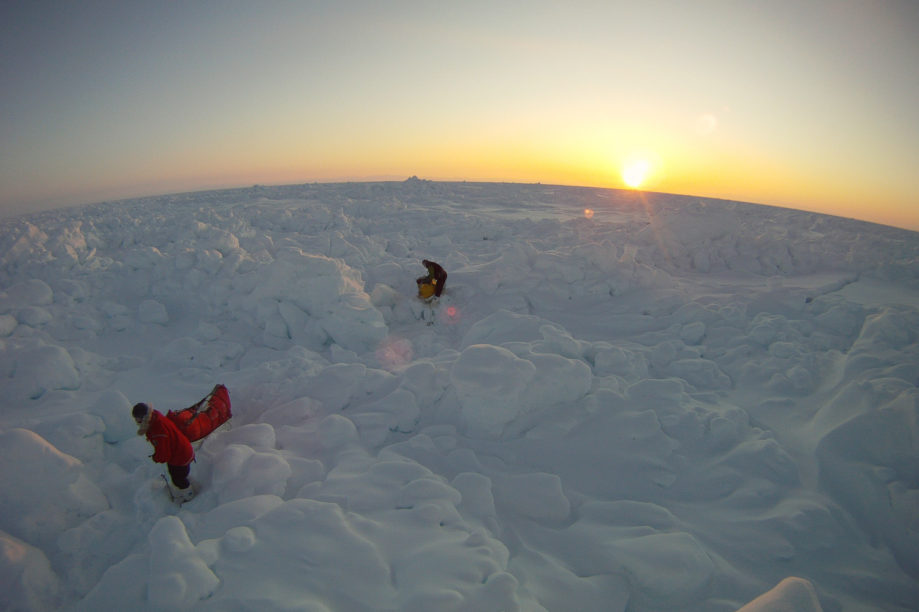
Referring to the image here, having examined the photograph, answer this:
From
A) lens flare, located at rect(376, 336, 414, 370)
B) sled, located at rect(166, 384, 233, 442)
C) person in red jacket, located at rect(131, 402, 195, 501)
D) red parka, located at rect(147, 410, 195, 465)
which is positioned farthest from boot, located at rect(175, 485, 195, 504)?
lens flare, located at rect(376, 336, 414, 370)

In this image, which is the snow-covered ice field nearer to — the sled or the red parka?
the sled

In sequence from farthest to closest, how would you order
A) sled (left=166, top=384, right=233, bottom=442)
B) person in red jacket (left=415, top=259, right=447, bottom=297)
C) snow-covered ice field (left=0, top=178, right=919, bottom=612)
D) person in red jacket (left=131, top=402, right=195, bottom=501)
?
person in red jacket (left=415, top=259, right=447, bottom=297) → sled (left=166, top=384, right=233, bottom=442) → person in red jacket (left=131, top=402, right=195, bottom=501) → snow-covered ice field (left=0, top=178, right=919, bottom=612)

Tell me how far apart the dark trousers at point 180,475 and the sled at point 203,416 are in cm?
34

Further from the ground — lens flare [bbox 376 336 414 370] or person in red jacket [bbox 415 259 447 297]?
person in red jacket [bbox 415 259 447 297]

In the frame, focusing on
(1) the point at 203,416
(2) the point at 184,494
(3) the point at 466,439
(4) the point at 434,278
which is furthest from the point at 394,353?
(2) the point at 184,494

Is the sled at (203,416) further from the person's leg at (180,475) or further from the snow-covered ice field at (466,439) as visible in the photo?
the person's leg at (180,475)

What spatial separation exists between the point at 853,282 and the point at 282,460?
917 cm

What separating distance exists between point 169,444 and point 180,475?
27cm

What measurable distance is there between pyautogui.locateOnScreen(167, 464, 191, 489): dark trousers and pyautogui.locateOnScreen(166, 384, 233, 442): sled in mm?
339

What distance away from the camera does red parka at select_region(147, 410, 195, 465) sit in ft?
8.70

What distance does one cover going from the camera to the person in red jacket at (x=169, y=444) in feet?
8.58

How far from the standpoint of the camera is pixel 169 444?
106 inches

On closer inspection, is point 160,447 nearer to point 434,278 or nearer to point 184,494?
point 184,494

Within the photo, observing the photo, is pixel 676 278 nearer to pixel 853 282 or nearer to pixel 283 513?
pixel 853 282
